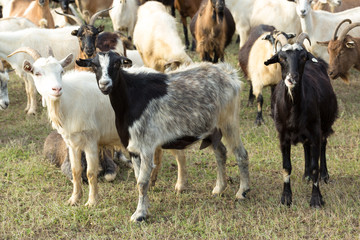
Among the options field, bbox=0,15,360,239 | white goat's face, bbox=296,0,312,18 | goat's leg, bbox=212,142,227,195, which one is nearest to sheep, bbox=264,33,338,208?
field, bbox=0,15,360,239

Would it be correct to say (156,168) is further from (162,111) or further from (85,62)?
(85,62)

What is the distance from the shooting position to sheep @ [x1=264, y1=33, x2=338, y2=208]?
5.12 metres

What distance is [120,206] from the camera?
578 centimetres

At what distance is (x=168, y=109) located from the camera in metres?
5.33

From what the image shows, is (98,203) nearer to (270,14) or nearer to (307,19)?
(307,19)

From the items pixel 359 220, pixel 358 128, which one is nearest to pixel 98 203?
pixel 359 220

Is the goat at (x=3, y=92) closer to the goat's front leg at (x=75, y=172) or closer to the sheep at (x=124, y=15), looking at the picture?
the goat's front leg at (x=75, y=172)

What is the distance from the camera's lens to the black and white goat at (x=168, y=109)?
5.15 metres

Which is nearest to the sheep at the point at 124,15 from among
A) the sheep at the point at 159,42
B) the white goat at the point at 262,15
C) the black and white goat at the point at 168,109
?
the sheep at the point at 159,42

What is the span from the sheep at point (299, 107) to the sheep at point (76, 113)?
1.78 m

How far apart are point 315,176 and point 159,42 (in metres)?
4.45

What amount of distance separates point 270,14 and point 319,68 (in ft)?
17.1

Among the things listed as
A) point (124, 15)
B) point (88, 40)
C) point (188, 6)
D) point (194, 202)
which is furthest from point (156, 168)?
point (188, 6)

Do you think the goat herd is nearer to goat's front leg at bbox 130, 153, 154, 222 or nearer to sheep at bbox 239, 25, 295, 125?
goat's front leg at bbox 130, 153, 154, 222
